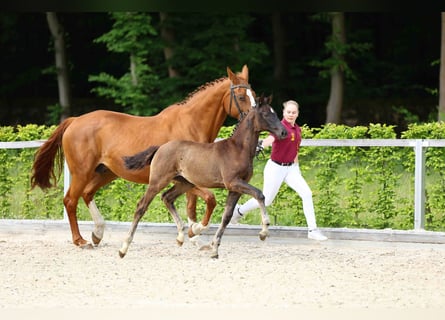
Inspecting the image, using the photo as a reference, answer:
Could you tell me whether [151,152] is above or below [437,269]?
above

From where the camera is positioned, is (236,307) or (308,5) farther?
(236,307)

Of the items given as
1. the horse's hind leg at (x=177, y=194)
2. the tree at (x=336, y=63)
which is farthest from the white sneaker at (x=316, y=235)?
the tree at (x=336, y=63)

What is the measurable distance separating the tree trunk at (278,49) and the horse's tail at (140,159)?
729 inches

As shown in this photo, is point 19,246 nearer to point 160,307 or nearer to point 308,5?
point 160,307

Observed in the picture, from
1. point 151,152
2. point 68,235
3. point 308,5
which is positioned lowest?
point 68,235

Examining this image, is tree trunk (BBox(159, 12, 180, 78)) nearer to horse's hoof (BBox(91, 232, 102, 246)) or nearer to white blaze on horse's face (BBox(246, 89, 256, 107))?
horse's hoof (BBox(91, 232, 102, 246))

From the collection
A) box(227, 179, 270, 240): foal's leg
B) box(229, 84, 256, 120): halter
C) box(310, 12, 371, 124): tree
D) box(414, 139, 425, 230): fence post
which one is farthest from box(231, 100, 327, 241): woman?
box(310, 12, 371, 124): tree

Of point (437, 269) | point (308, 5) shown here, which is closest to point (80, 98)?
point (437, 269)

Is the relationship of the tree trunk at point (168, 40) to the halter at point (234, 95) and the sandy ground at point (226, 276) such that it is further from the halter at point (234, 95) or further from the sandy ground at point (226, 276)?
the halter at point (234, 95)

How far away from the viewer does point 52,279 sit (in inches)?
309

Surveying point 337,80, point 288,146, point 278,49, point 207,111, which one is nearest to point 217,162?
point 207,111

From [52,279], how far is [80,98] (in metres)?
22.2

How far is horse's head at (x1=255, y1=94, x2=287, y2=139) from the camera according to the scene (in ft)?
28.0

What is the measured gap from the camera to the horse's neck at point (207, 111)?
378 inches
